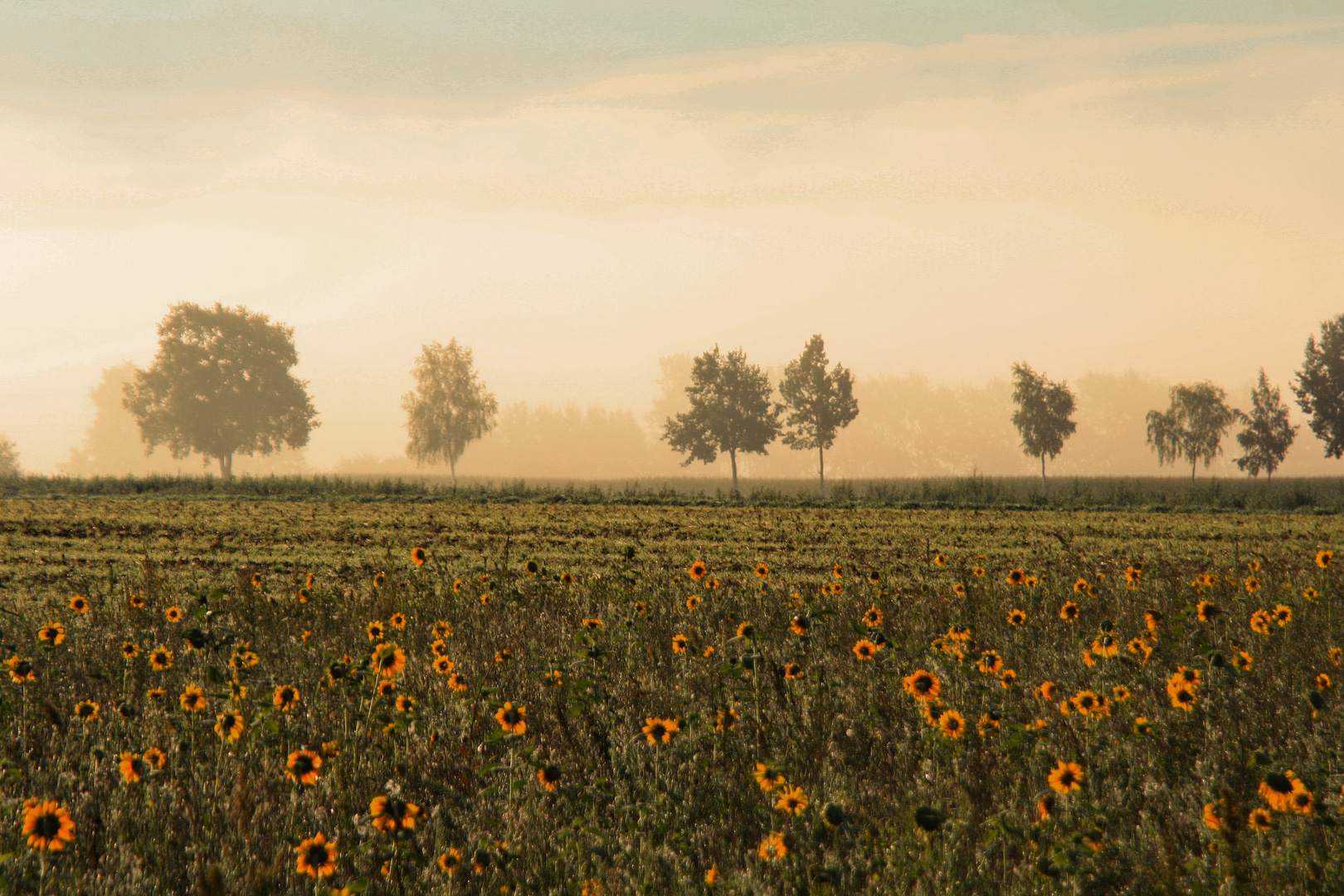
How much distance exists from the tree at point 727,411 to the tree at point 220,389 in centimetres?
3417

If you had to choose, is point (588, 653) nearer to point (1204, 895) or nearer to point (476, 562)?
point (1204, 895)

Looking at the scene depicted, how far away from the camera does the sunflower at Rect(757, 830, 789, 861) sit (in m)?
2.79

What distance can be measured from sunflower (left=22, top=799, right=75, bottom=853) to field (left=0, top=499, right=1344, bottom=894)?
14 mm

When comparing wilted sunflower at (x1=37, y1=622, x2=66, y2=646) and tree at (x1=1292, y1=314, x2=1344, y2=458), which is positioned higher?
tree at (x1=1292, y1=314, x2=1344, y2=458)

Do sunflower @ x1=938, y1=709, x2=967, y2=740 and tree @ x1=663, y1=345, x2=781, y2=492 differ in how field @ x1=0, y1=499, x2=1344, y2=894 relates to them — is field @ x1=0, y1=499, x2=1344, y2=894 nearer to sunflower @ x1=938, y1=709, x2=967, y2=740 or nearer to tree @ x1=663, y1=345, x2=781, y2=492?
sunflower @ x1=938, y1=709, x2=967, y2=740

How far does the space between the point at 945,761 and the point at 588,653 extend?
2.02 meters

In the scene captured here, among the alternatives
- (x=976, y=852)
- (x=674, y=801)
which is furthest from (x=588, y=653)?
(x=976, y=852)

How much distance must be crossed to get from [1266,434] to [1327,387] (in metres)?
6.12

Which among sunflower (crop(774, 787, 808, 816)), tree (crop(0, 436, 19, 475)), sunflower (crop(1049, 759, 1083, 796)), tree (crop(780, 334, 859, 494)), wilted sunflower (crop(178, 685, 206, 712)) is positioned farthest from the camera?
tree (crop(0, 436, 19, 475))

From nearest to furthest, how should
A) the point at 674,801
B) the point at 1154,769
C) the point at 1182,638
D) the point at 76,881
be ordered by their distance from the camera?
1. the point at 76,881
2. the point at 674,801
3. the point at 1154,769
4. the point at 1182,638

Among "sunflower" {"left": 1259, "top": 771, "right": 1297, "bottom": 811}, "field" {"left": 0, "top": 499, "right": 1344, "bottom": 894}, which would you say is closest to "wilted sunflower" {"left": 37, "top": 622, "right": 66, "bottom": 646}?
"field" {"left": 0, "top": 499, "right": 1344, "bottom": 894}

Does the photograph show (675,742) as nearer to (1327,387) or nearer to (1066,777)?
(1066,777)

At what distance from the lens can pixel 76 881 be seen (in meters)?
2.73

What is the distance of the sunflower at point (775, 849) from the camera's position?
9.14ft
